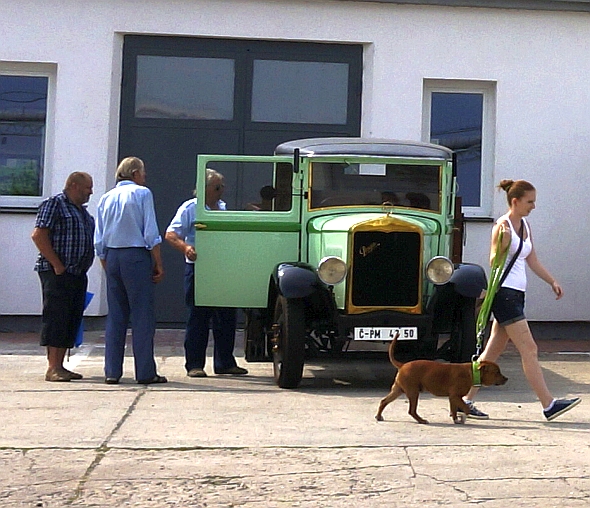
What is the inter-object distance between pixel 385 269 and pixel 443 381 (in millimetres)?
1665

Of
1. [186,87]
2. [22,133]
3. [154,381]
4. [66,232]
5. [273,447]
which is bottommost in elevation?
[273,447]

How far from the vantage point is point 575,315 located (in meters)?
13.7

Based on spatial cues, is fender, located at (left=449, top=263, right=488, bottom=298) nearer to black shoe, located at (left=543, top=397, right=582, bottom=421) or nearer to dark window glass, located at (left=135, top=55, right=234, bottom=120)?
black shoe, located at (left=543, top=397, right=582, bottom=421)

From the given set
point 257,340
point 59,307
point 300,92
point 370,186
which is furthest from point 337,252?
point 300,92

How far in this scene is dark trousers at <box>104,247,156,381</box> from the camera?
932 centimetres

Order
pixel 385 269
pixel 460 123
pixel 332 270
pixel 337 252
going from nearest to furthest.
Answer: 1. pixel 332 270
2. pixel 385 269
3. pixel 337 252
4. pixel 460 123

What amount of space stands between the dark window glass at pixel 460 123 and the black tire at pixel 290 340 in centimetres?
554

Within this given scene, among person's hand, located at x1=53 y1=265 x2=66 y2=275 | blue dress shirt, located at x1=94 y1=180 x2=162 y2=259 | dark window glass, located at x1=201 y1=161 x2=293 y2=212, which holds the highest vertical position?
dark window glass, located at x1=201 y1=161 x2=293 y2=212

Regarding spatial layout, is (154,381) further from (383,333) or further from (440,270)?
(440,270)

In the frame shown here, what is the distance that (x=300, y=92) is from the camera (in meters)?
13.7

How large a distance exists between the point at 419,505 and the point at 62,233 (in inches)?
194

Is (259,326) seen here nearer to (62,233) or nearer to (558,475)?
(62,233)

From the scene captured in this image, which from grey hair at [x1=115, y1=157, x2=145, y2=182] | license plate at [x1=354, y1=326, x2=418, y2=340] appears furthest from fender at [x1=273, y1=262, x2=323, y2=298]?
grey hair at [x1=115, y1=157, x2=145, y2=182]

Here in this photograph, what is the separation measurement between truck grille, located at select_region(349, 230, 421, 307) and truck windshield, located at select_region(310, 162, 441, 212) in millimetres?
770
